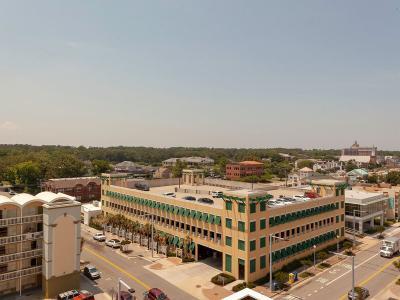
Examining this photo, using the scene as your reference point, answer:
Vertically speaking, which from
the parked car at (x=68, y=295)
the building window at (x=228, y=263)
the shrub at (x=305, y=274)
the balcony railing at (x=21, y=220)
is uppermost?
the balcony railing at (x=21, y=220)

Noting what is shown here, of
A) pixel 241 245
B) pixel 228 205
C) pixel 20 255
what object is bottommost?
pixel 241 245

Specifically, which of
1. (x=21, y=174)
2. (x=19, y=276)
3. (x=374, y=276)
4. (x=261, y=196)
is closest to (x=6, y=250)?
(x=19, y=276)

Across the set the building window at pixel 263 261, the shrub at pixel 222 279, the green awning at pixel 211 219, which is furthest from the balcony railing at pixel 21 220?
the building window at pixel 263 261

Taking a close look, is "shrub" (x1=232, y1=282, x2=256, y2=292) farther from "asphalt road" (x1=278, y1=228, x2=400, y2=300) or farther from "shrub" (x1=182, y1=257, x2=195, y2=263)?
"shrub" (x1=182, y1=257, x2=195, y2=263)

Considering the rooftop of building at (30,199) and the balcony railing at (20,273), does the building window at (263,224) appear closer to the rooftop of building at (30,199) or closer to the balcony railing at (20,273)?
the rooftop of building at (30,199)

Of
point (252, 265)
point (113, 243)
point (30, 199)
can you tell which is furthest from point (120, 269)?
point (252, 265)

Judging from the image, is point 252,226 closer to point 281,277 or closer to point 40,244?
point 281,277

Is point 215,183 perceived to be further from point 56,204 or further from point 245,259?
point 56,204
